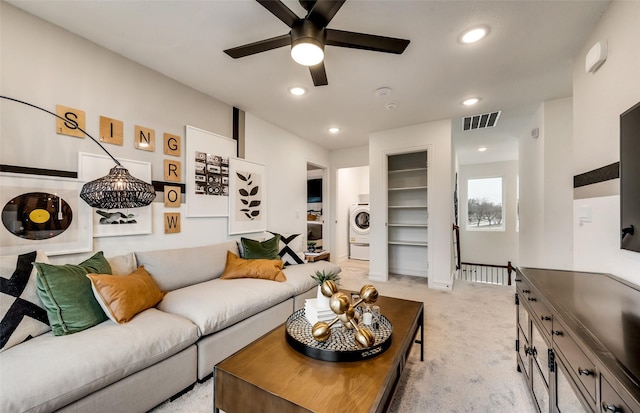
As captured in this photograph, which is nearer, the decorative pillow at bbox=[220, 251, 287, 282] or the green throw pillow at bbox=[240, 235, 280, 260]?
the decorative pillow at bbox=[220, 251, 287, 282]

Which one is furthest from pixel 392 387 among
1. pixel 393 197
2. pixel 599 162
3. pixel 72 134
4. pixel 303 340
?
pixel 393 197

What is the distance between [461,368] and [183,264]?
239cm

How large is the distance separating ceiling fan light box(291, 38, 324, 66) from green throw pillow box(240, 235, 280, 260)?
79.4 inches

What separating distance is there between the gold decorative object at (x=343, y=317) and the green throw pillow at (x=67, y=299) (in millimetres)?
1332

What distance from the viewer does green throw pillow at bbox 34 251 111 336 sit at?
144cm

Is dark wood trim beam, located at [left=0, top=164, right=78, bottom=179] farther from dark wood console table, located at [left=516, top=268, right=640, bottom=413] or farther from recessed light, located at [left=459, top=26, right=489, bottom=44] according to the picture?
recessed light, located at [left=459, top=26, right=489, bottom=44]

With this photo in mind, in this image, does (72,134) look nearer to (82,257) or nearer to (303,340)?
(82,257)

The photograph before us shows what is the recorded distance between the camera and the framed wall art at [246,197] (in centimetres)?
317

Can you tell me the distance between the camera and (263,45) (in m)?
1.68

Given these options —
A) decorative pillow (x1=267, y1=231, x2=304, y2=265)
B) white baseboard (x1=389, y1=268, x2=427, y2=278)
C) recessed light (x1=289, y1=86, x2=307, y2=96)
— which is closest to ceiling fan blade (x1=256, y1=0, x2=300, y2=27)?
recessed light (x1=289, y1=86, x2=307, y2=96)

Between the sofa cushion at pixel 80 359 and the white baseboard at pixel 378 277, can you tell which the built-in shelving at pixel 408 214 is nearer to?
the white baseboard at pixel 378 277

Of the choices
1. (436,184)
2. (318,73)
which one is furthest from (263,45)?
(436,184)

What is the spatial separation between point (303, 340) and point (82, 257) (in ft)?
5.87

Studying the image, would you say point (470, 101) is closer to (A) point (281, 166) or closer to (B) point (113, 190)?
(A) point (281, 166)
